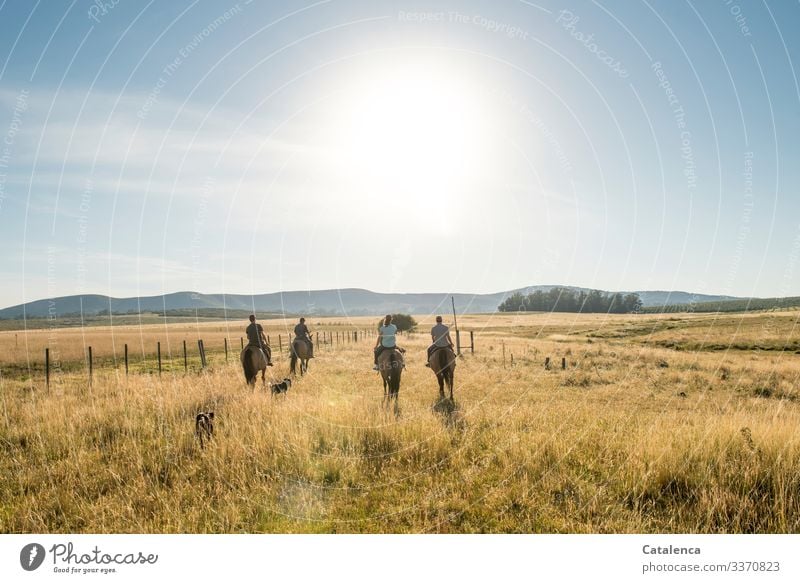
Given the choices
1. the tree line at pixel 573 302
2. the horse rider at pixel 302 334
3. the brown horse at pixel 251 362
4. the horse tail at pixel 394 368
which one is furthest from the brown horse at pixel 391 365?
the tree line at pixel 573 302

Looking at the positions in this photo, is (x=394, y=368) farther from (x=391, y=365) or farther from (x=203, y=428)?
(x=203, y=428)

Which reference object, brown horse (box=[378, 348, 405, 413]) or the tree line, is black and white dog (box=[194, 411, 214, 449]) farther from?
the tree line

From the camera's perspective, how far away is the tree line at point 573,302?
14354 cm

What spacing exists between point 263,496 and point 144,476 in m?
2.03

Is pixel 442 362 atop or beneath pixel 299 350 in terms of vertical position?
atop

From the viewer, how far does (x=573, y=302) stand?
15125 cm

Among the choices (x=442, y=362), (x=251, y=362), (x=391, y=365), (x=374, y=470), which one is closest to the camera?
(x=374, y=470)

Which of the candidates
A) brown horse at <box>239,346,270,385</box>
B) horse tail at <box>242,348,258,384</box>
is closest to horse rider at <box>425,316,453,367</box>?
brown horse at <box>239,346,270,385</box>
